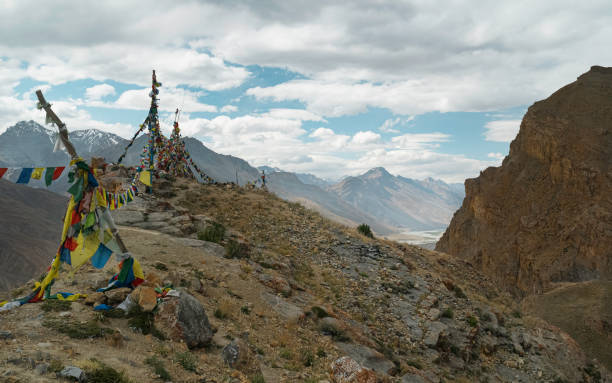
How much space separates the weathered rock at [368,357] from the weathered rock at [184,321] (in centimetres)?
488

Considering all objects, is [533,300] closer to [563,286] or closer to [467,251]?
[563,286]

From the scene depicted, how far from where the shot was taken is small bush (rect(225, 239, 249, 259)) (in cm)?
1530

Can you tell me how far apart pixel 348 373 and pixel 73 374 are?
6.05m

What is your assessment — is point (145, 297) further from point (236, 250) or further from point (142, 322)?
point (236, 250)

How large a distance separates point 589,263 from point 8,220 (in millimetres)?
196457

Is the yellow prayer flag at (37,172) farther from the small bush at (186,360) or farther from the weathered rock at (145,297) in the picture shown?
the small bush at (186,360)

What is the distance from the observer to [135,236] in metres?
14.5

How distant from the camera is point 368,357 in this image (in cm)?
1146

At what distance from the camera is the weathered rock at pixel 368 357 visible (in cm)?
1107

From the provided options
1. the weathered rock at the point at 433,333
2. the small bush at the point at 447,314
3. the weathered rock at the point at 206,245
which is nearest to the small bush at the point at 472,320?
the small bush at the point at 447,314

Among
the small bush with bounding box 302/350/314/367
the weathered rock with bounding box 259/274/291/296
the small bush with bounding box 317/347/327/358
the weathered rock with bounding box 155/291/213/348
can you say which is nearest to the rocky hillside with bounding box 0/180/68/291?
the weathered rock with bounding box 259/274/291/296

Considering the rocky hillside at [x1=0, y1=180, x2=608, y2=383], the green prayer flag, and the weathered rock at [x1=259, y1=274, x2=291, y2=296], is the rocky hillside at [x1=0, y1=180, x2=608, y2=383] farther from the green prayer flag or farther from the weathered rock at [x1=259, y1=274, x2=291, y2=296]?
the green prayer flag

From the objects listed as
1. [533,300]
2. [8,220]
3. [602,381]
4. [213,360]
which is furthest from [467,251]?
[8,220]

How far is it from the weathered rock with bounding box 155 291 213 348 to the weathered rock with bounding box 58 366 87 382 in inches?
97.0
